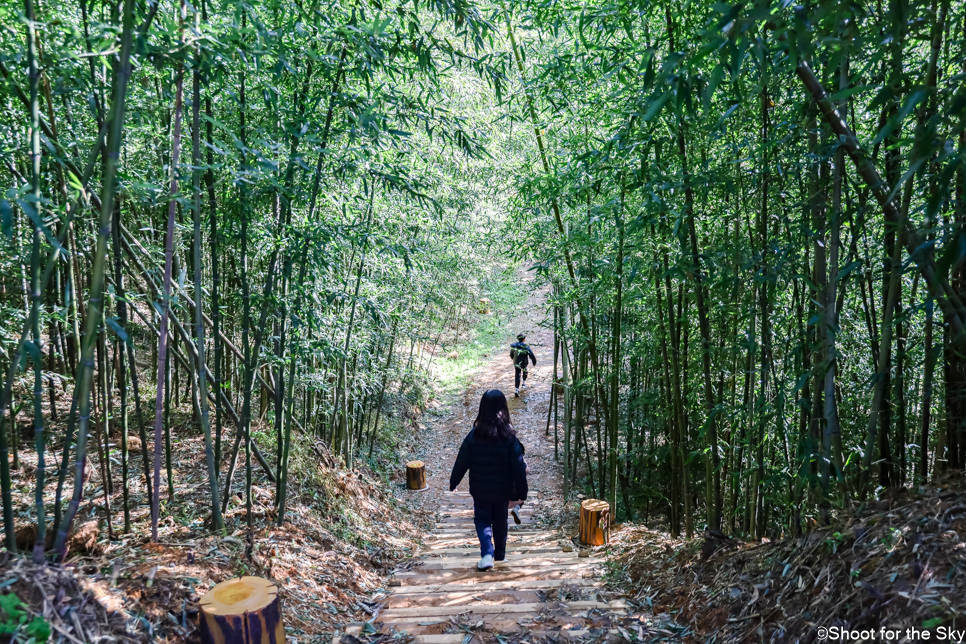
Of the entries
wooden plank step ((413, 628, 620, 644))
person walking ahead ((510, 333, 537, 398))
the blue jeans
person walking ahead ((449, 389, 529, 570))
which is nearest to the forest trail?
wooden plank step ((413, 628, 620, 644))

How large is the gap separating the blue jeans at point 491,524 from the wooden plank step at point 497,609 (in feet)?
2.83

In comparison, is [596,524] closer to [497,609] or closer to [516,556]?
[516,556]

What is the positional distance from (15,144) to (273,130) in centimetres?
109

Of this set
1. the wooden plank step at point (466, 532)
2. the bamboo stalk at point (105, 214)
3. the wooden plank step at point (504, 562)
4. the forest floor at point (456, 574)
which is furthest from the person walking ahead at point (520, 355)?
the bamboo stalk at point (105, 214)

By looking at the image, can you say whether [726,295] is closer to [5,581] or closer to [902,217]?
[902,217]

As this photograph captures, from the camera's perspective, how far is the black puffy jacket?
140 inches

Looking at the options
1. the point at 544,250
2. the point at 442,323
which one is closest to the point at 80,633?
the point at 544,250

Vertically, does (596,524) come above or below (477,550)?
above

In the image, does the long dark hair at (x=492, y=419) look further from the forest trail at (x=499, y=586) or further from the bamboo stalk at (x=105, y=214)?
the bamboo stalk at (x=105, y=214)

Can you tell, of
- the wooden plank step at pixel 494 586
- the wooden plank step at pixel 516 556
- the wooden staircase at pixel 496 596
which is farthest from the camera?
the wooden plank step at pixel 516 556

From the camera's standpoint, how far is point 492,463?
3.56 m

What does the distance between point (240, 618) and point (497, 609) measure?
3.97 ft

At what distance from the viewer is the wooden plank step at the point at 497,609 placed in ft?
8.83

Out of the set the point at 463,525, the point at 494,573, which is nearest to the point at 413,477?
the point at 463,525
